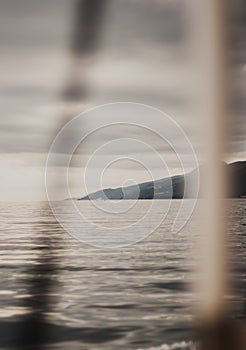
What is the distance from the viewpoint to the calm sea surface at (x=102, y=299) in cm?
811

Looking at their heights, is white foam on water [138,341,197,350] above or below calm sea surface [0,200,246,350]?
below

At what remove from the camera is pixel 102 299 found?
1066cm

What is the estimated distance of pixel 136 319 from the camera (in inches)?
354

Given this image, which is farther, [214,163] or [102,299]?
[102,299]

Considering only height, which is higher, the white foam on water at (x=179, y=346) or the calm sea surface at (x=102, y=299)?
the calm sea surface at (x=102, y=299)

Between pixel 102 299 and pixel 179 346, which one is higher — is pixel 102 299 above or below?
above

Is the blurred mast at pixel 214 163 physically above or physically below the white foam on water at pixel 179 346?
above

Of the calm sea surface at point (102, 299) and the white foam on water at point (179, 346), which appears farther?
the calm sea surface at point (102, 299)

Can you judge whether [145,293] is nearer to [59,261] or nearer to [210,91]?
[210,91]

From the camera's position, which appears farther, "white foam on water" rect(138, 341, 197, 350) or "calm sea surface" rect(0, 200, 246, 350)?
"calm sea surface" rect(0, 200, 246, 350)

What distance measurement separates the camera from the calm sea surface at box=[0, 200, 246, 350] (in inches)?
319

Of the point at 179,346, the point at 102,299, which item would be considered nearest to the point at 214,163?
the point at 179,346

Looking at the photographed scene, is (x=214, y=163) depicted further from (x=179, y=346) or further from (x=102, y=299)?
(x=102, y=299)

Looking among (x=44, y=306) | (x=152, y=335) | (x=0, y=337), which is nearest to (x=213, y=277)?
(x=152, y=335)
